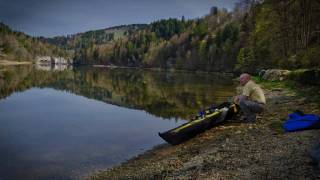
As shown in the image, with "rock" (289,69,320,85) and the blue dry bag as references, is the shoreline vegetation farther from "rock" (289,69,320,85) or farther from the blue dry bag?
"rock" (289,69,320,85)

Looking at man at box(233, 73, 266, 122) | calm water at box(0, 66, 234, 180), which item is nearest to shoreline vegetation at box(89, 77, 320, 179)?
man at box(233, 73, 266, 122)

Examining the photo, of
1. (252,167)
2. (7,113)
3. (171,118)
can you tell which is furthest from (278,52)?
(252,167)

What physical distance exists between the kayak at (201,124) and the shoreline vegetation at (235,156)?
0.31m

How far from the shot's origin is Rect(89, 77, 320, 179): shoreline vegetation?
11328 mm

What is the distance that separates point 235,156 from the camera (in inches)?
537

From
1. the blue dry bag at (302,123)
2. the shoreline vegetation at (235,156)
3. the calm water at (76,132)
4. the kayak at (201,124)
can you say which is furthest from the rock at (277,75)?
the blue dry bag at (302,123)

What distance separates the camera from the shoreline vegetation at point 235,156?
446 inches

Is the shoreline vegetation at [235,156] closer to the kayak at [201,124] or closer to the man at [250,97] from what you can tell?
the kayak at [201,124]

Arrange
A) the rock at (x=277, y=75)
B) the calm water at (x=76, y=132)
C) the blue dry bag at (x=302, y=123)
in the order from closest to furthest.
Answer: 1. the blue dry bag at (x=302, y=123)
2. the calm water at (x=76, y=132)
3. the rock at (x=277, y=75)

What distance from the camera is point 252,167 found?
38.5ft

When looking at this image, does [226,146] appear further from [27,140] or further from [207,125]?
[27,140]

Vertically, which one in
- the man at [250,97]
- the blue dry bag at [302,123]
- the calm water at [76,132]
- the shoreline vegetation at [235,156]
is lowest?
the calm water at [76,132]

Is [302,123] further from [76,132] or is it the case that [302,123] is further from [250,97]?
[76,132]

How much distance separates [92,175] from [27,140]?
7.46 m
